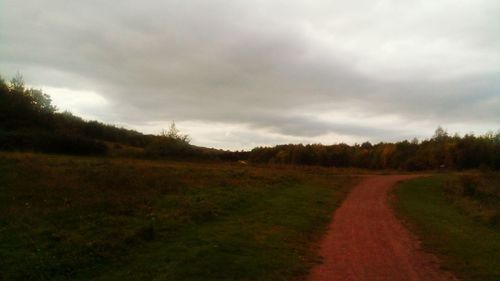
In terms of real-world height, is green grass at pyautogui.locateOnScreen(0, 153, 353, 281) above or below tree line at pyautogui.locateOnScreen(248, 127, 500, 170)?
below

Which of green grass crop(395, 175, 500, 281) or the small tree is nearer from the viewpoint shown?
green grass crop(395, 175, 500, 281)

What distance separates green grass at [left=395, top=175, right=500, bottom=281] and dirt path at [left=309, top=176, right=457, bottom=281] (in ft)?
1.59

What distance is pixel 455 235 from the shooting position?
50.6 ft

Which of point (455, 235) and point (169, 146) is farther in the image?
point (169, 146)

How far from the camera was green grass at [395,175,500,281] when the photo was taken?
11320 mm

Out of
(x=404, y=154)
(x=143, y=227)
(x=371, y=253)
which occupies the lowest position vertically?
(x=371, y=253)

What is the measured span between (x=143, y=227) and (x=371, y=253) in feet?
21.3

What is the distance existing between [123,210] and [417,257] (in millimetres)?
9270

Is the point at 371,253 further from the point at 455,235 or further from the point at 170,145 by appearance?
the point at 170,145

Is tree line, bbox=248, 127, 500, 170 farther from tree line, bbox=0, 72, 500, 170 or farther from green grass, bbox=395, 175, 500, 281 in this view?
green grass, bbox=395, 175, 500, 281

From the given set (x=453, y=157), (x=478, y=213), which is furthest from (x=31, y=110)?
(x=453, y=157)

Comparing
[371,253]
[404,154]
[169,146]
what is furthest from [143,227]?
[404,154]

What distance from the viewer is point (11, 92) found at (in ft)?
158

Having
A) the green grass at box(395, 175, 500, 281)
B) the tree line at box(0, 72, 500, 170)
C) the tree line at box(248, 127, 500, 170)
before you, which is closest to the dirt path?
the green grass at box(395, 175, 500, 281)
